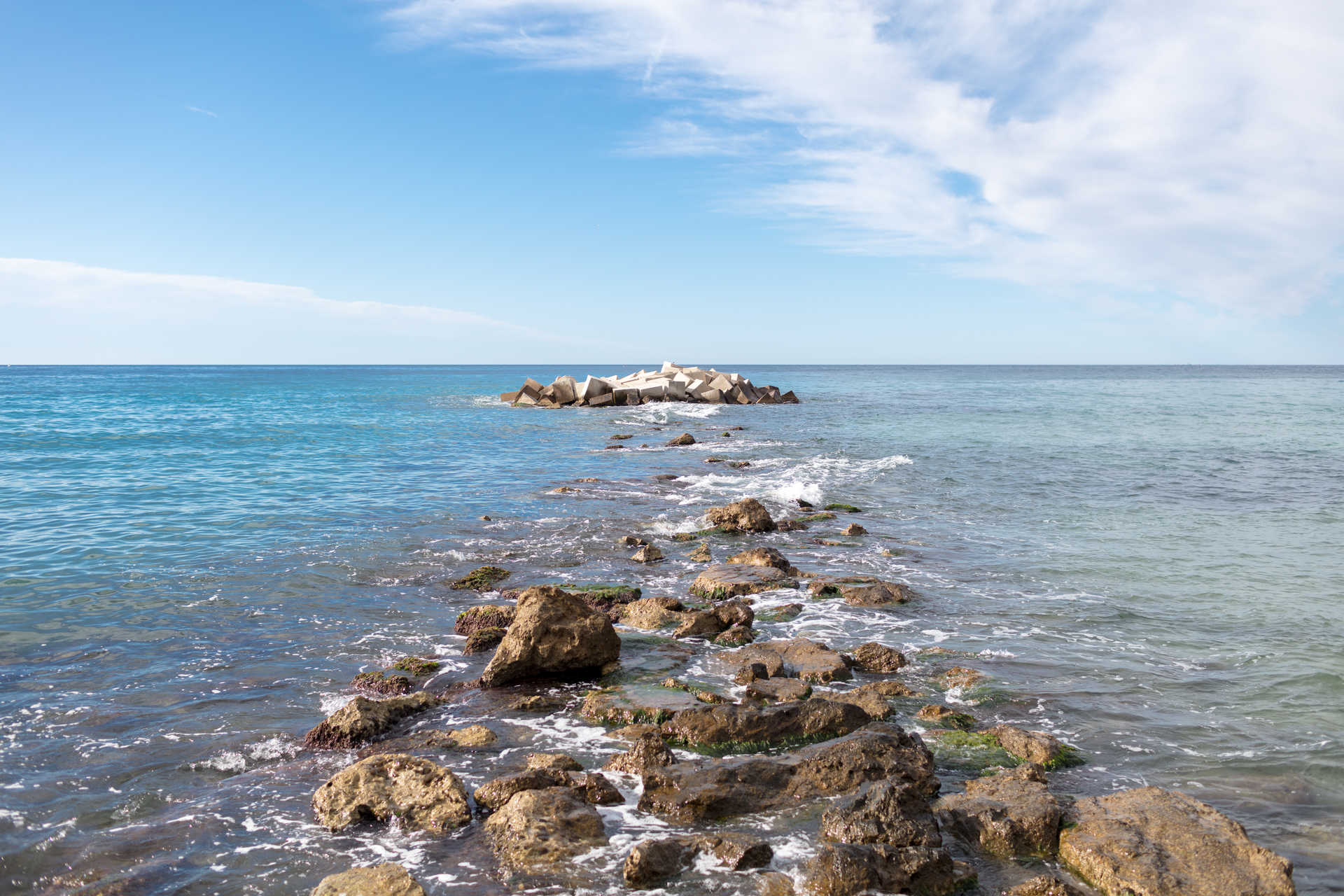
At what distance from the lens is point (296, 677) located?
8672 mm

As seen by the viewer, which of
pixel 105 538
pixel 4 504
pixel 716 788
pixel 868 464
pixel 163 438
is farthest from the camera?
pixel 163 438

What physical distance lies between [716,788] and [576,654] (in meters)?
3.10

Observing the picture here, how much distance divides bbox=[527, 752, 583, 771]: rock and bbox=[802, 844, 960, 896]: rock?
7.17ft

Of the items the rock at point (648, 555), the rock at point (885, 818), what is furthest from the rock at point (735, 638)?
the rock at point (648, 555)

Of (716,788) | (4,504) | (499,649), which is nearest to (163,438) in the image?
(4,504)

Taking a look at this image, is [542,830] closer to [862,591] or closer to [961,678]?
[961,678]

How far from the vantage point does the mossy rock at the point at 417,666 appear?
8906 millimetres

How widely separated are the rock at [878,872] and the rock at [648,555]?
912 cm

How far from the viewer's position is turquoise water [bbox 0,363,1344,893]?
6117 millimetres

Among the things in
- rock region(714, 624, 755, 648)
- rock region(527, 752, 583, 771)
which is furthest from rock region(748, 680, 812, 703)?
rock region(527, 752, 583, 771)

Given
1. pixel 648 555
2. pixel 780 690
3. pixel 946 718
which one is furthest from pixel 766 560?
pixel 946 718

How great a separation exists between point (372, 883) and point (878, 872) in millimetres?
3239

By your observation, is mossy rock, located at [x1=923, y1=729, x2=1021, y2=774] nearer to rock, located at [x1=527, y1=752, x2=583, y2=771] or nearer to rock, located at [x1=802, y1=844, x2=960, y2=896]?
rock, located at [x1=802, y1=844, x2=960, y2=896]

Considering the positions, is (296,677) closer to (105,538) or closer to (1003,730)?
(1003,730)
